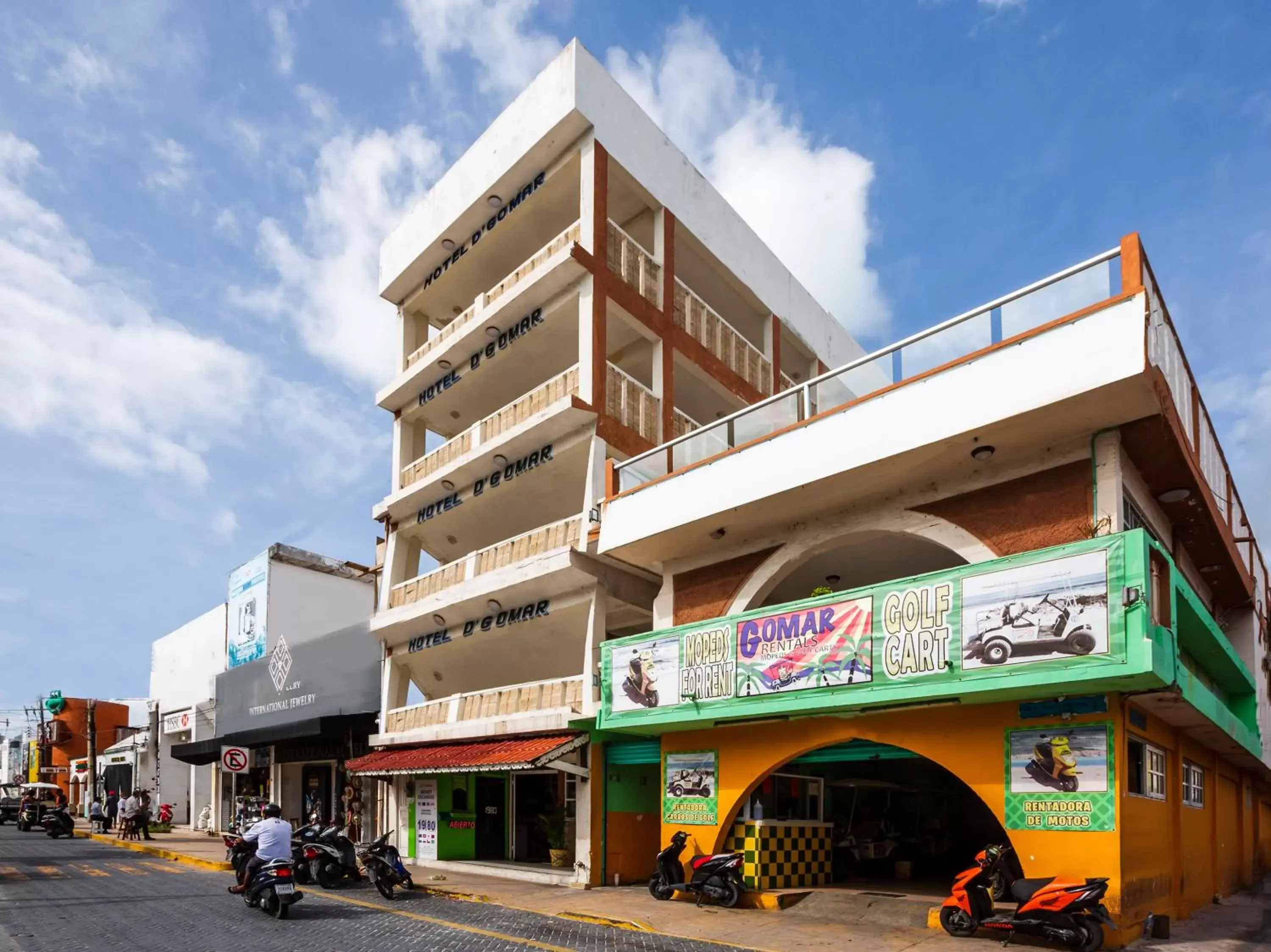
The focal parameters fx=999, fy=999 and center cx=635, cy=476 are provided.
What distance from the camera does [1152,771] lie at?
553 inches

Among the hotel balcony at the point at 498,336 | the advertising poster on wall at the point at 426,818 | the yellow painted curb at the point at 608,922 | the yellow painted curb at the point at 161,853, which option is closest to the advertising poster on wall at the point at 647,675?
the yellow painted curb at the point at 608,922

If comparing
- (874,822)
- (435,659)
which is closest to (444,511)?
(435,659)

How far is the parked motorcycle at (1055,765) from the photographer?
1241 cm

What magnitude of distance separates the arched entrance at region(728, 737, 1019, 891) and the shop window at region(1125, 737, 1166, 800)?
6.44ft

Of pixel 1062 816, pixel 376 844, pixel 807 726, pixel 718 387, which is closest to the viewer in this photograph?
pixel 1062 816

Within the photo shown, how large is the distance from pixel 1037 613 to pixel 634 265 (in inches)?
536

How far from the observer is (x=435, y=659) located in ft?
85.2

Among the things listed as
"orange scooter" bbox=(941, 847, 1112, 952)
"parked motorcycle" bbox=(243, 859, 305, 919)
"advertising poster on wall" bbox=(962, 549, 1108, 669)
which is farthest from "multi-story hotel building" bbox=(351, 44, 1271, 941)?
"parked motorcycle" bbox=(243, 859, 305, 919)

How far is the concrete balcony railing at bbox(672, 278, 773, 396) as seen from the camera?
79.8ft

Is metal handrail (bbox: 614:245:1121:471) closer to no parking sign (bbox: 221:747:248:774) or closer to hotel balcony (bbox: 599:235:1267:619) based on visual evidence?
hotel balcony (bbox: 599:235:1267:619)

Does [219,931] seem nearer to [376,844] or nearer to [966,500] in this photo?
[376,844]

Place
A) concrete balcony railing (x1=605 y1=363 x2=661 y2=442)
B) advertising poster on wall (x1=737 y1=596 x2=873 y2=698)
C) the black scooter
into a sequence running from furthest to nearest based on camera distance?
concrete balcony railing (x1=605 y1=363 x2=661 y2=442), the black scooter, advertising poster on wall (x1=737 y1=596 x2=873 y2=698)

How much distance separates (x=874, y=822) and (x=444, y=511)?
12752mm

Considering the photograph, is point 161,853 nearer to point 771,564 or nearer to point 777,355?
point 771,564
